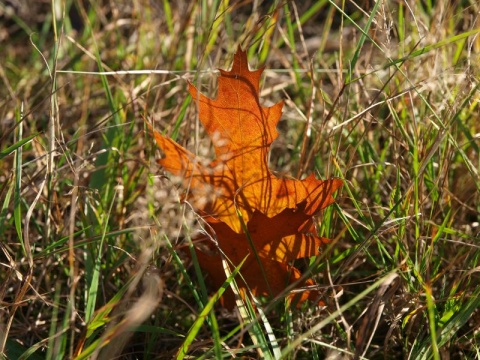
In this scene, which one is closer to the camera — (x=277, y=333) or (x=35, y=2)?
(x=277, y=333)

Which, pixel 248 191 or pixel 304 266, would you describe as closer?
pixel 248 191

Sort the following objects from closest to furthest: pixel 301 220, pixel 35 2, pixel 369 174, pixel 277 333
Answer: pixel 301 220 < pixel 277 333 < pixel 369 174 < pixel 35 2

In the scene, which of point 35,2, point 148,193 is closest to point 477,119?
point 148,193

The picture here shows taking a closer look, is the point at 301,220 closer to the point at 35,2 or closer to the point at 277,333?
the point at 277,333
